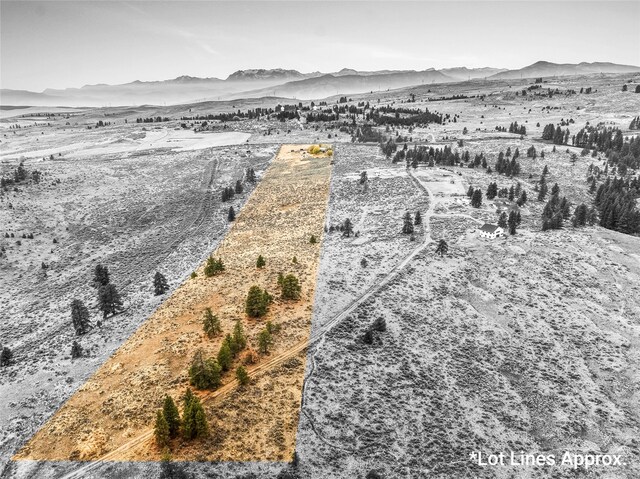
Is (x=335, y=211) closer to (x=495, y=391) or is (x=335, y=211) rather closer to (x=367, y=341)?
(x=367, y=341)

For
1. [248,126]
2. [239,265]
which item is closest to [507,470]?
[239,265]

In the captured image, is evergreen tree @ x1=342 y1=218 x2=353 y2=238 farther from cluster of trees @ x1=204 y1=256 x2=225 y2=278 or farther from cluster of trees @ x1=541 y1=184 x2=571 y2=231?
cluster of trees @ x1=541 y1=184 x2=571 y2=231

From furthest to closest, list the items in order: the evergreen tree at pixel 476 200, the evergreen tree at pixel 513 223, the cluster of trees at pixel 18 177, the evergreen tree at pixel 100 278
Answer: the cluster of trees at pixel 18 177 → the evergreen tree at pixel 476 200 → the evergreen tree at pixel 513 223 → the evergreen tree at pixel 100 278

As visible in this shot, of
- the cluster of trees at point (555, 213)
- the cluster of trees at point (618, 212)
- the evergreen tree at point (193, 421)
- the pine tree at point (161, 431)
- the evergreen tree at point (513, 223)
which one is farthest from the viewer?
the cluster of trees at point (618, 212)

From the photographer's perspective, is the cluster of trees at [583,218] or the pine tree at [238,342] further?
the cluster of trees at [583,218]

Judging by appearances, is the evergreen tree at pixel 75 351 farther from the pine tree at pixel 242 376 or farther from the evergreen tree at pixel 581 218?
the evergreen tree at pixel 581 218

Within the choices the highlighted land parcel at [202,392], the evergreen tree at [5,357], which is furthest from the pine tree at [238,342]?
the evergreen tree at [5,357]

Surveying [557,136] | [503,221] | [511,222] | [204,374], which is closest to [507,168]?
[503,221]
